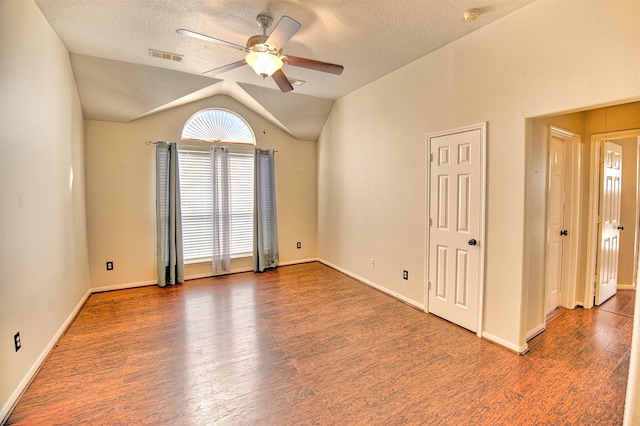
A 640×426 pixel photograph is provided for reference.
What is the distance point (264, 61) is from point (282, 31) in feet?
1.14

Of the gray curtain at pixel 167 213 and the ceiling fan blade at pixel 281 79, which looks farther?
the gray curtain at pixel 167 213

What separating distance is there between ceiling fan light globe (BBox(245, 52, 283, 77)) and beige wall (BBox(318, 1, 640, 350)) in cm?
185

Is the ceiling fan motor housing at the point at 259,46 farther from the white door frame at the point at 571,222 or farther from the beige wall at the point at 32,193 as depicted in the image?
the white door frame at the point at 571,222

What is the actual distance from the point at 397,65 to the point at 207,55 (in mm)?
2285

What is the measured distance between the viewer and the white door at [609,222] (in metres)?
3.39

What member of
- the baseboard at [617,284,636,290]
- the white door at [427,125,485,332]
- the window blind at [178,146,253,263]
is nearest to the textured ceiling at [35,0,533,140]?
the window blind at [178,146,253,263]

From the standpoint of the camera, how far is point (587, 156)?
332cm

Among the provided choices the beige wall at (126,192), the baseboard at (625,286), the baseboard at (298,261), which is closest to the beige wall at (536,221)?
the baseboard at (625,286)

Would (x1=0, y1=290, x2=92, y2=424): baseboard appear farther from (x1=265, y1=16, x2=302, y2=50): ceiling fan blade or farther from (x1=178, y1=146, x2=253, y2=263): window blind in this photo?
(x1=265, y1=16, x2=302, y2=50): ceiling fan blade

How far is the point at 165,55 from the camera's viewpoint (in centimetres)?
333

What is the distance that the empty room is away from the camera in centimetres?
202

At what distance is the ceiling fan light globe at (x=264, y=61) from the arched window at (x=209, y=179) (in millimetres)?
2661

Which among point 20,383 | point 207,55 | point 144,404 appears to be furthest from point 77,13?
point 144,404

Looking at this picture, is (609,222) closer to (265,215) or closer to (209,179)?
(265,215)
